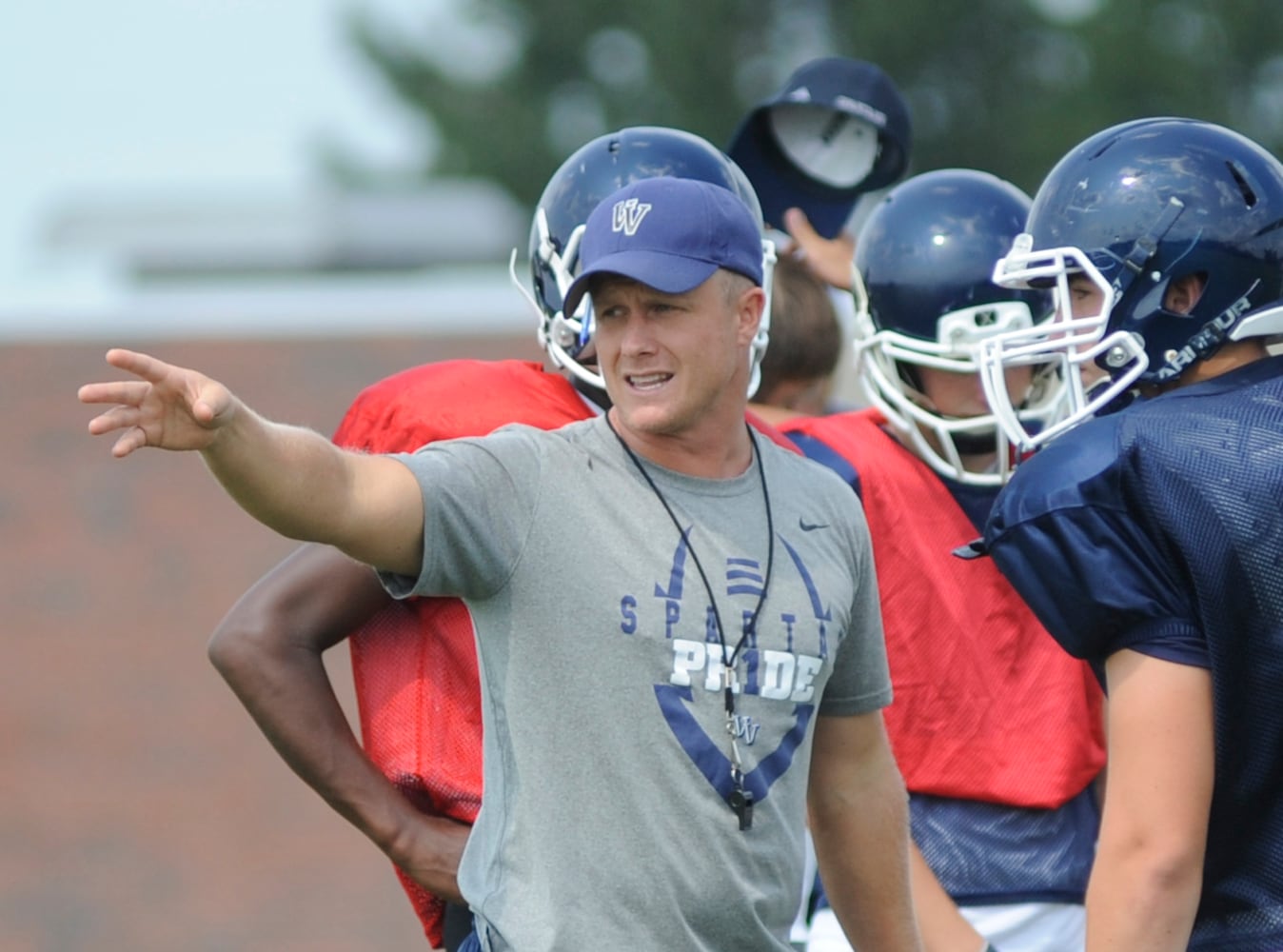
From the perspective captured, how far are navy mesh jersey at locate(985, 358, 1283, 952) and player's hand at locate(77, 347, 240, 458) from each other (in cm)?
114

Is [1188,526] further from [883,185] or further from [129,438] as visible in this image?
[883,185]

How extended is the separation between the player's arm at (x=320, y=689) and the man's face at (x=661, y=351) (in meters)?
0.58

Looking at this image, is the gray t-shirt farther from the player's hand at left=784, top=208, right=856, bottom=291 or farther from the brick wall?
the brick wall

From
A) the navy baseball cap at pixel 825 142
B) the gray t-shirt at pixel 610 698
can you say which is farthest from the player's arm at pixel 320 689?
the navy baseball cap at pixel 825 142

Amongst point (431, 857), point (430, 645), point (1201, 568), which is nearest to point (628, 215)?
point (430, 645)

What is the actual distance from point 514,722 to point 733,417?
60 centimetres

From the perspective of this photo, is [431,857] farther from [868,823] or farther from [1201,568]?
[1201,568]

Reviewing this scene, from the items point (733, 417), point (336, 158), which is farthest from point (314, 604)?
point (336, 158)

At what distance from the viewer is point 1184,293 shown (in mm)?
2811

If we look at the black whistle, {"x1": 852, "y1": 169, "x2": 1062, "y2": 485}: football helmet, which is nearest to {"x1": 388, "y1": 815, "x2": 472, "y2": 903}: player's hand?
the black whistle

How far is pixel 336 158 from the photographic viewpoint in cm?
2766

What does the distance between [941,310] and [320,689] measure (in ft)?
4.64

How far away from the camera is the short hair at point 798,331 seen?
4.10 meters

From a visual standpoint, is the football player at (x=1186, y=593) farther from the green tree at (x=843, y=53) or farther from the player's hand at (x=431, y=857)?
the green tree at (x=843, y=53)
